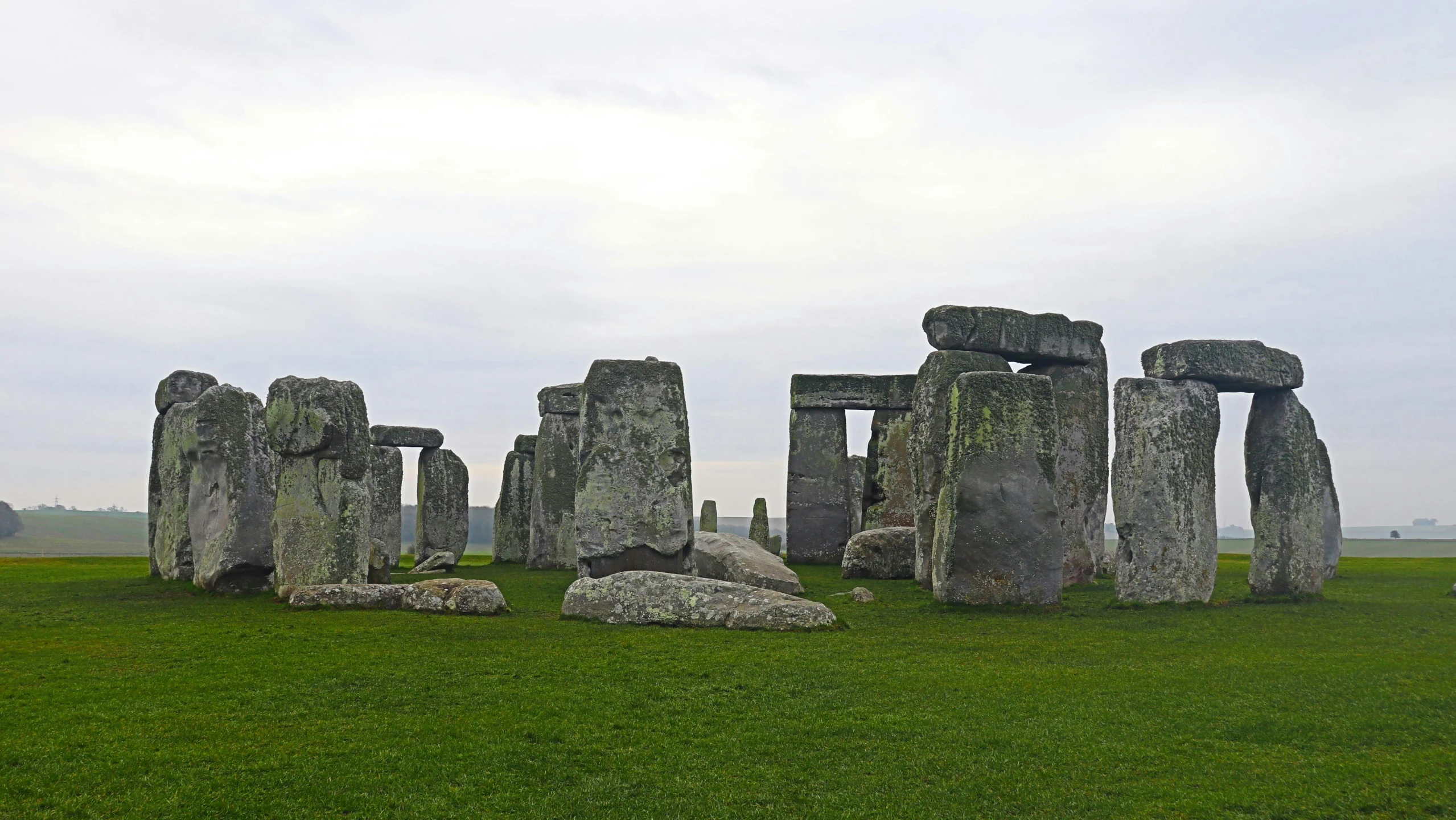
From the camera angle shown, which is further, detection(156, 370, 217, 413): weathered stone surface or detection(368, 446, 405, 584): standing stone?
detection(368, 446, 405, 584): standing stone

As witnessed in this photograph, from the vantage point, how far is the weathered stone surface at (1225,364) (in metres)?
12.2

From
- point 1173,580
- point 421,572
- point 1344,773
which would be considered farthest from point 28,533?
point 1344,773

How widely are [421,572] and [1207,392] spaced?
12250 mm

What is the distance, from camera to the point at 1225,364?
1229cm

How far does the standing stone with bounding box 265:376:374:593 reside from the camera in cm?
1200

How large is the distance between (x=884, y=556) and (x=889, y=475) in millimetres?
4555

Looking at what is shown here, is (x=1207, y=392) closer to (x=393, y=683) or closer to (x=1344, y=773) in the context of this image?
(x=1344, y=773)

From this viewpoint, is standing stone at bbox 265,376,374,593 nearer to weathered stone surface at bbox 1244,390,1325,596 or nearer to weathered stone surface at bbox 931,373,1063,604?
weathered stone surface at bbox 931,373,1063,604

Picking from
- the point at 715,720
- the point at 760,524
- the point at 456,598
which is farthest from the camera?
the point at 760,524

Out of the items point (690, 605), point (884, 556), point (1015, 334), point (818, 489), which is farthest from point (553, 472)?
point (690, 605)

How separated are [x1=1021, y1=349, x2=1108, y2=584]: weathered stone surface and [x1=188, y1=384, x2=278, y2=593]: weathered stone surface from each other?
10.7 m

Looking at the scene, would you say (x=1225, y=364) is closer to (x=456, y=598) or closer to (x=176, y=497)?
(x=456, y=598)

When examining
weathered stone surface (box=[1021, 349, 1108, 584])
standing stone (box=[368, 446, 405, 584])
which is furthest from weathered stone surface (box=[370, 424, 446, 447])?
weathered stone surface (box=[1021, 349, 1108, 584])

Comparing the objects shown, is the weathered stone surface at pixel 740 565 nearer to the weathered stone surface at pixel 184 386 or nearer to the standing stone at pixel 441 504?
the weathered stone surface at pixel 184 386
